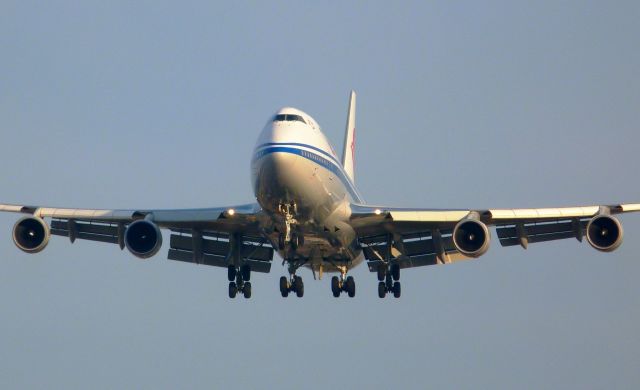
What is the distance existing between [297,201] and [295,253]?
426 cm

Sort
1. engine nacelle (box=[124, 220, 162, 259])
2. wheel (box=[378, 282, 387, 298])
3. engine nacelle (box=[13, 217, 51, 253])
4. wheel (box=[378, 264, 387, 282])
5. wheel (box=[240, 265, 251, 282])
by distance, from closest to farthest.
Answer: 1. engine nacelle (box=[124, 220, 162, 259])
2. engine nacelle (box=[13, 217, 51, 253])
3. wheel (box=[240, 265, 251, 282])
4. wheel (box=[378, 264, 387, 282])
5. wheel (box=[378, 282, 387, 298])

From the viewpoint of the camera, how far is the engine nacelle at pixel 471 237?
40.2 meters

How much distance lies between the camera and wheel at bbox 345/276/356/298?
147 ft

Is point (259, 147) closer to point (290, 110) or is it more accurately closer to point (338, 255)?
point (290, 110)

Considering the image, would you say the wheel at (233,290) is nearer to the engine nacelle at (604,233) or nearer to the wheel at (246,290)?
the wheel at (246,290)

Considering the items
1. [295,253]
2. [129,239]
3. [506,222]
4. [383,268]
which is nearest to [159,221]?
[129,239]

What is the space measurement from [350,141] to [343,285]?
595 inches

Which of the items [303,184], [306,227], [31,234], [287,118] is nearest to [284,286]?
[306,227]

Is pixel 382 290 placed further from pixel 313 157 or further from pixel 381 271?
pixel 313 157

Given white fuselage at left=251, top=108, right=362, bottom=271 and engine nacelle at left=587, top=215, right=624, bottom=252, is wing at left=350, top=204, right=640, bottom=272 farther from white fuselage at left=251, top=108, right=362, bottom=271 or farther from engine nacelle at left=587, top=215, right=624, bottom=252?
white fuselage at left=251, top=108, right=362, bottom=271

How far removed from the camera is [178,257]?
1786 inches

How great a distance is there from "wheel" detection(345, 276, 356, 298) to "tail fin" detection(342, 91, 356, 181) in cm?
963

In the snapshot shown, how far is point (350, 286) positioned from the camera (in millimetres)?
44812

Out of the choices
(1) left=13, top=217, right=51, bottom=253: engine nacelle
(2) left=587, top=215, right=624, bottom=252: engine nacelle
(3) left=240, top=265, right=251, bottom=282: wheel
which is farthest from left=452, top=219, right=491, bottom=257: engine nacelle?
(1) left=13, top=217, right=51, bottom=253: engine nacelle
